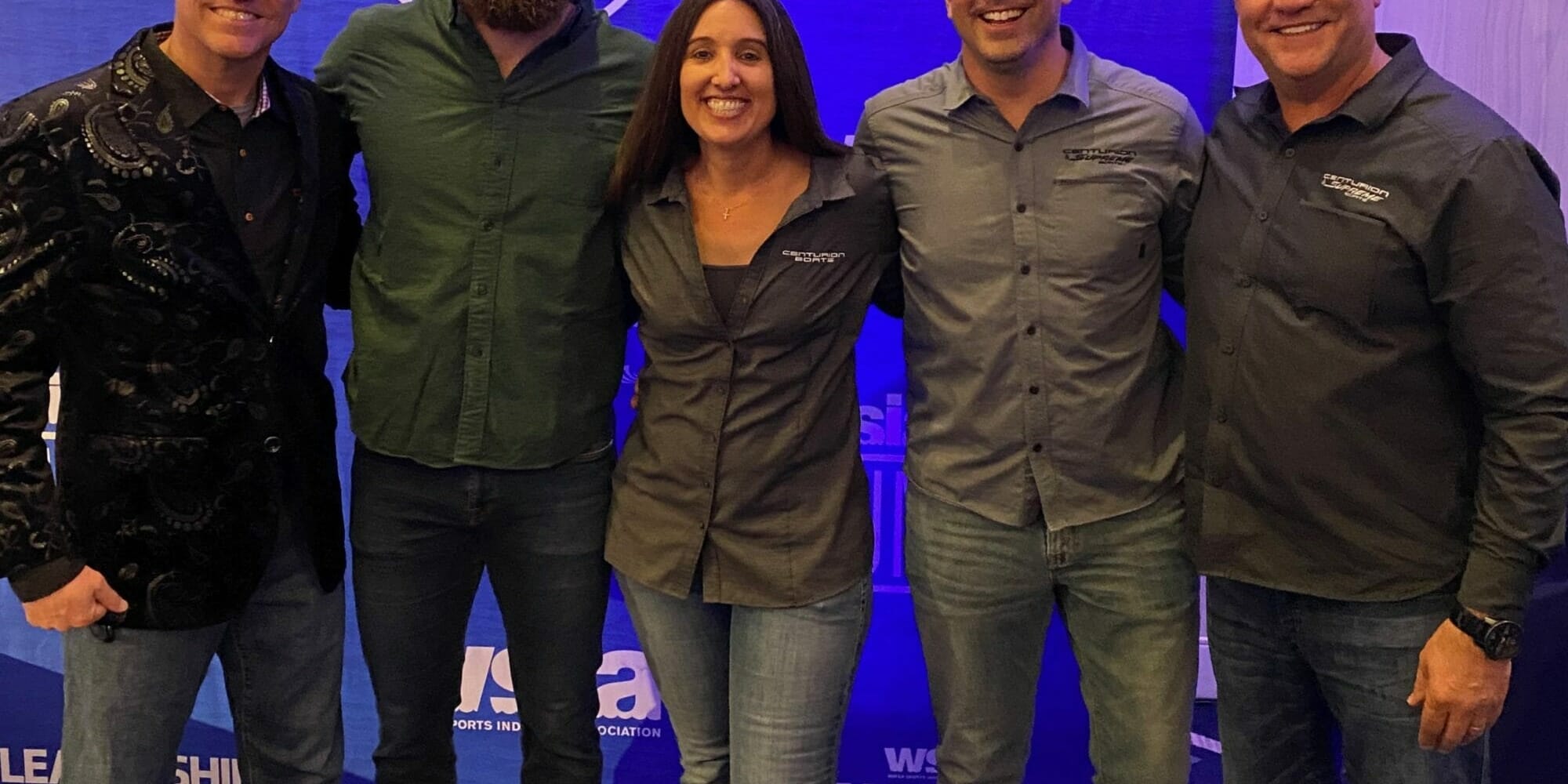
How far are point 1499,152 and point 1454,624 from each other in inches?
25.9

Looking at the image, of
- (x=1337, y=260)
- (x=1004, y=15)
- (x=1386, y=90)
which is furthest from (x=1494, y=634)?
(x=1004, y=15)

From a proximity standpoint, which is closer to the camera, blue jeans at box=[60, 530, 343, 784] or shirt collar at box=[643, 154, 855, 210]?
blue jeans at box=[60, 530, 343, 784]

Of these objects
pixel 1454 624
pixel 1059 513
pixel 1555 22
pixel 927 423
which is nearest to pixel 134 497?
pixel 927 423

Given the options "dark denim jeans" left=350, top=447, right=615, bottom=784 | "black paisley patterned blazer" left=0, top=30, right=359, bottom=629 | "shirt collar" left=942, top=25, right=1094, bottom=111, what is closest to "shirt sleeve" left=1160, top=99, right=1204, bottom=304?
"shirt collar" left=942, top=25, right=1094, bottom=111

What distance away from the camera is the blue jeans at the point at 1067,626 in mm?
1939

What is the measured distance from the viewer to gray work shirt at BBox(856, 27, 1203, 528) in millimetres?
1905

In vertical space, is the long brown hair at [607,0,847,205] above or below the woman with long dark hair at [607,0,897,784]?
above

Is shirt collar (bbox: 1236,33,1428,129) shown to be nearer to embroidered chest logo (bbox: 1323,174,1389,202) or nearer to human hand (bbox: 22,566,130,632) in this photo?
embroidered chest logo (bbox: 1323,174,1389,202)

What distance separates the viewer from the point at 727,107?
6.09 ft

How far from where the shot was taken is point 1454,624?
1.64 meters

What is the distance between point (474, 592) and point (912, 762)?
1.40 metres

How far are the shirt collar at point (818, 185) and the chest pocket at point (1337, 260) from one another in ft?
2.27

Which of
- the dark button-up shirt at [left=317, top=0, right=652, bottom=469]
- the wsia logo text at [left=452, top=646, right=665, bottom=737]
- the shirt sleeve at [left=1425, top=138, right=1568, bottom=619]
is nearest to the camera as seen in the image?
the shirt sleeve at [left=1425, top=138, right=1568, bottom=619]

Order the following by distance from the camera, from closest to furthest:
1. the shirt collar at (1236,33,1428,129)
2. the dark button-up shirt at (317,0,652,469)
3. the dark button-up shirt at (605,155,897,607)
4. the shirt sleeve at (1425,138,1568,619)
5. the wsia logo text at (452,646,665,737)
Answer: the shirt sleeve at (1425,138,1568,619)
the shirt collar at (1236,33,1428,129)
the dark button-up shirt at (605,155,897,607)
the dark button-up shirt at (317,0,652,469)
the wsia logo text at (452,646,665,737)
